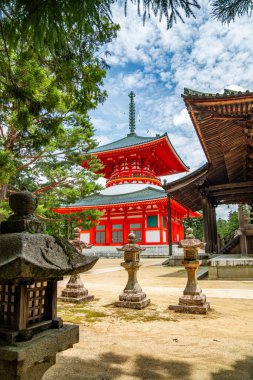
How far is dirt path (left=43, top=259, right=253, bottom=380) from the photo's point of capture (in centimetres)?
279

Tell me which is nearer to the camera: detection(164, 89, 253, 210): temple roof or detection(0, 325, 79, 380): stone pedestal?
detection(0, 325, 79, 380): stone pedestal

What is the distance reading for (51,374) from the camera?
2.74 metres

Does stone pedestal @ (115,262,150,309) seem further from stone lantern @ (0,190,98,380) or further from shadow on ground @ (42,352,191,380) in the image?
stone lantern @ (0,190,98,380)

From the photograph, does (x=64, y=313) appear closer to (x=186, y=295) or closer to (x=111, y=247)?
(x=186, y=295)

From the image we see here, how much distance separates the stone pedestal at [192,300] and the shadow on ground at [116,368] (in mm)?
2333

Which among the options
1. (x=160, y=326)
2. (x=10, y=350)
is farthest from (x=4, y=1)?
(x=160, y=326)

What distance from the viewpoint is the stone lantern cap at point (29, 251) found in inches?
68.2

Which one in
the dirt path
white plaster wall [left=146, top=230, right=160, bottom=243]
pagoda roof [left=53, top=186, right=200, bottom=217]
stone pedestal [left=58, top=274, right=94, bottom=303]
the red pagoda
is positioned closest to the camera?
the dirt path

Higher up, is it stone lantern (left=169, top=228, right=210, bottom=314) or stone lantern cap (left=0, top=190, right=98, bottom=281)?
stone lantern cap (left=0, top=190, right=98, bottom=281)

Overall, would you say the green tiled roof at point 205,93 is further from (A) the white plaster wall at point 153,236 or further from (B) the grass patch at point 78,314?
(A) the white plaster wall at point 153,236

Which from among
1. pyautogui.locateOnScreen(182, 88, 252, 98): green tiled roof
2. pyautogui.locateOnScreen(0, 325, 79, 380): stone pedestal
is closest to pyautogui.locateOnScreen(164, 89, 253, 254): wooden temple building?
pyautogui.locateOnScreen(182, 88, 252, 98): green tiled roof

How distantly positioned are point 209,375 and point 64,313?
338cm

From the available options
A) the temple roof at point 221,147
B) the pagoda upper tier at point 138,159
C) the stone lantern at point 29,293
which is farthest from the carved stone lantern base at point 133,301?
the pagoda upper tier at point 138,159

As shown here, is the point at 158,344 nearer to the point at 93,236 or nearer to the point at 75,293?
the point at 75,293
